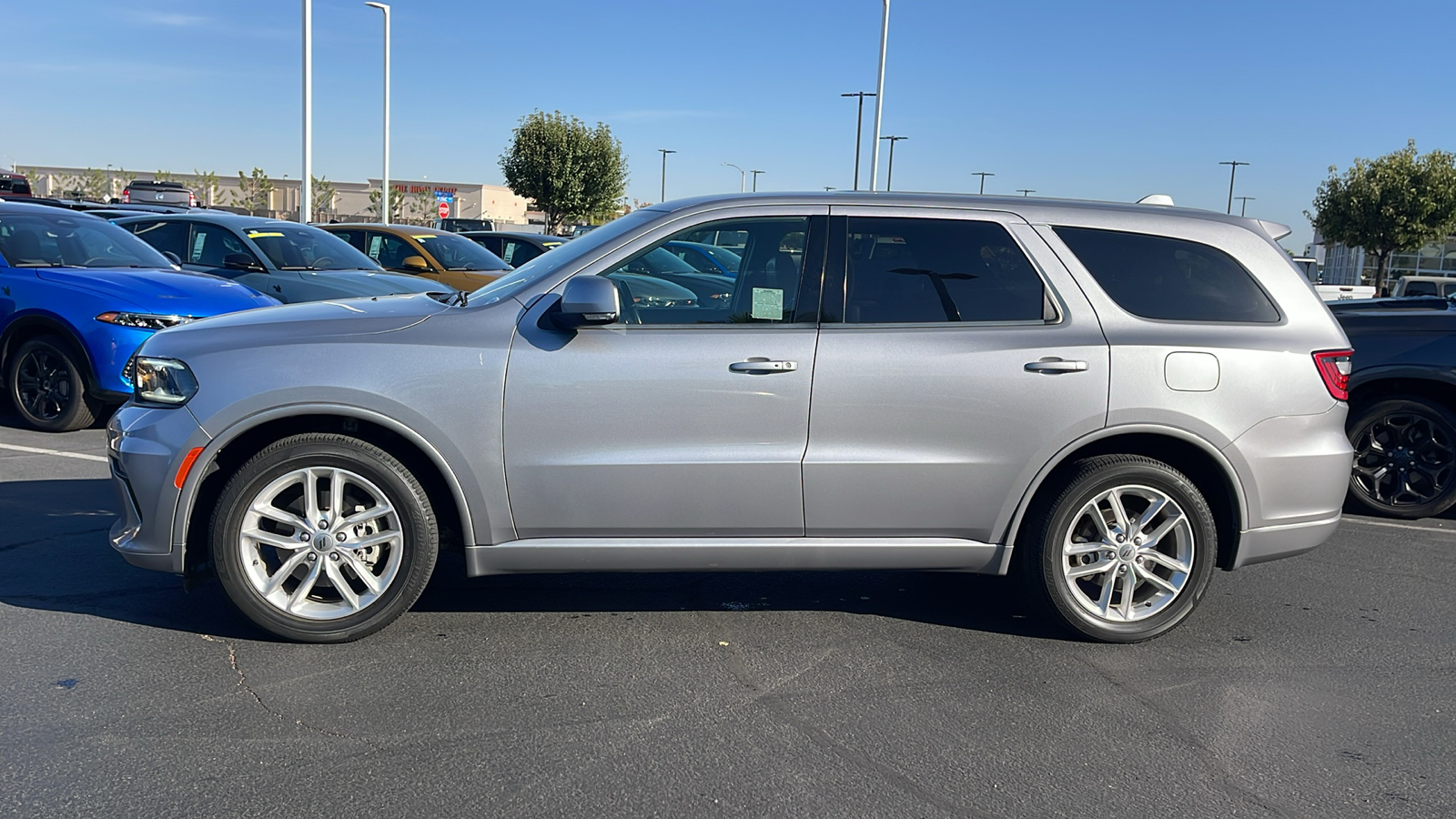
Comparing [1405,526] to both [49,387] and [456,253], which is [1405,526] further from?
[456,253]

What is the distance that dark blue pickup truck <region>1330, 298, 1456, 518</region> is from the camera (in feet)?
22.9

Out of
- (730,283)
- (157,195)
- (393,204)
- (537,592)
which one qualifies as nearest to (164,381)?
(537,592)

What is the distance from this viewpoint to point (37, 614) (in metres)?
4.50

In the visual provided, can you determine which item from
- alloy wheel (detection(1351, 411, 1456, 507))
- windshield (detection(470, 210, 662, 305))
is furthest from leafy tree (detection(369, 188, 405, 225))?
windshield (detection(470, 210, 662, 305))

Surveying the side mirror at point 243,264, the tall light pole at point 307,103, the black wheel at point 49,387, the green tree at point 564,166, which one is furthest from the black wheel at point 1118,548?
the green tree at point 564,166

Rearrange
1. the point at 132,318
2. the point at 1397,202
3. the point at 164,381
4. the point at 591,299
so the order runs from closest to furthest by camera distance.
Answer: the point at 591,299, the point at 164,381, the point at 132,318, the point at 1397,202

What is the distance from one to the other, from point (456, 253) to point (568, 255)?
10.1 meters

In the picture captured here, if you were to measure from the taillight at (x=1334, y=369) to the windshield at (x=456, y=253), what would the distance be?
1086 centimetres

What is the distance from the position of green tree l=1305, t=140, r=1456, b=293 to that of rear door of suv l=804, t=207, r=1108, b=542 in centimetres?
4405

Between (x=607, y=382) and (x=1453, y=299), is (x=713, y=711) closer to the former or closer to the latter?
(x=607, y=382)

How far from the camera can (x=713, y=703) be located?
389cm

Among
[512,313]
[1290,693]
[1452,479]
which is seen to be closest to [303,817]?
[512,313]

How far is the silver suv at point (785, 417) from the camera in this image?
418 cm

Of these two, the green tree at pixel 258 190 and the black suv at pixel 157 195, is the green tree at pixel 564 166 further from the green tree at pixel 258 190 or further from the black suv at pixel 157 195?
the green tree at pixel 258 190
